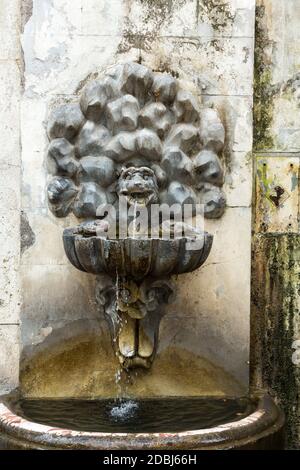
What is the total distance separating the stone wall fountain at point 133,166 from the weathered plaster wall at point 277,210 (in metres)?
0.31

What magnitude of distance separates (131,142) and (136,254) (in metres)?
0.69

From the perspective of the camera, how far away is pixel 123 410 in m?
3.28

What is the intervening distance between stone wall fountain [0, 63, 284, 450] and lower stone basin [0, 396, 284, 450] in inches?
11.3

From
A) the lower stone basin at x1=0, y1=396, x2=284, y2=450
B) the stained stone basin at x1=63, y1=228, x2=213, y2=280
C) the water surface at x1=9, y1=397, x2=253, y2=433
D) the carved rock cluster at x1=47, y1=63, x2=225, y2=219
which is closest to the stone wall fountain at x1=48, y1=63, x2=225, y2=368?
the carved rock cluster at x1=47, y1=63, x2=225, y2=219

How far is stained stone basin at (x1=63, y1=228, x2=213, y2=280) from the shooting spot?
3010mm

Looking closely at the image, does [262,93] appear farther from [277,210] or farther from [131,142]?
[131,142]

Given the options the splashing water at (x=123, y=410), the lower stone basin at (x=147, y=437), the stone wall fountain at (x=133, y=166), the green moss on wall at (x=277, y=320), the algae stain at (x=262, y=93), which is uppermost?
the algae stain at (x=262, y=93)

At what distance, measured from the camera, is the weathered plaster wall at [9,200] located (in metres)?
3.50

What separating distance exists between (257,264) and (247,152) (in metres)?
0.62

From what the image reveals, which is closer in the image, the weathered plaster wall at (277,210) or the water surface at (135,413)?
the water surface at (135,413)

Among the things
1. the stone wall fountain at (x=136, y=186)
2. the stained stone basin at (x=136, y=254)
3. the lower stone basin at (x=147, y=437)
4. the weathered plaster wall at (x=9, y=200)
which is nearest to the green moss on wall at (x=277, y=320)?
the stone wall fountain at (x=136, y=186)

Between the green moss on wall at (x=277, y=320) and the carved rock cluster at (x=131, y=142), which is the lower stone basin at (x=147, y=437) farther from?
the carved rock cluster at (x=131, y=142)

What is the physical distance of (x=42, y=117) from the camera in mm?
3484

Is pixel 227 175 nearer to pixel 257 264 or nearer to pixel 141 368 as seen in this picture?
pixel 257 264
